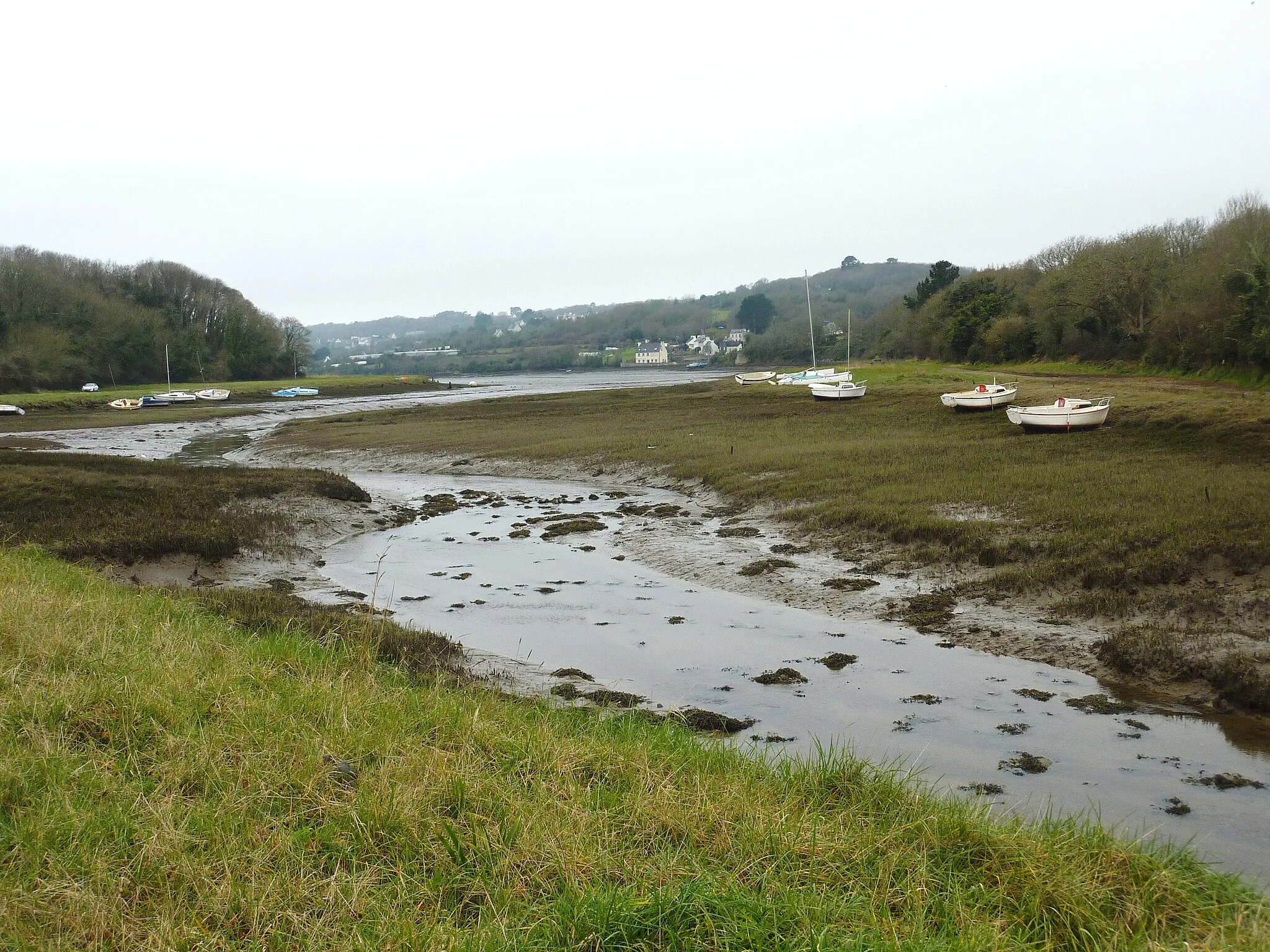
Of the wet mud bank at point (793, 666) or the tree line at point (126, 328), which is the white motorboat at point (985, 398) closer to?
the wet mud bank at point (793, 666)

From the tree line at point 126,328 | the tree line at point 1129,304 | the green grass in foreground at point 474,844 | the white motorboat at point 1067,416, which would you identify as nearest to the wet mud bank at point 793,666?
the green grass in foreground at point 474,844

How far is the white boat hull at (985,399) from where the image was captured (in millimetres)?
34312

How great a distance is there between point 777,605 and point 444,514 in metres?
12.7

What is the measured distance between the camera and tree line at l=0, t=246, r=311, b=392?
97938 millimetres

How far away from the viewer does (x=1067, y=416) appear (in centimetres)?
2666

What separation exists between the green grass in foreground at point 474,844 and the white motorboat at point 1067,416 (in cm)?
2283

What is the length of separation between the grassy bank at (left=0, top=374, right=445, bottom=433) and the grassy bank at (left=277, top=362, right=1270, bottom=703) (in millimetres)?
31053

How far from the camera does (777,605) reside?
47.9 ft

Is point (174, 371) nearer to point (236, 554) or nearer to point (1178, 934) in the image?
point (236, 554)

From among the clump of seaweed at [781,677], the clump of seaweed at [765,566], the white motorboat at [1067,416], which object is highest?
the white motorboat at [1067,416]

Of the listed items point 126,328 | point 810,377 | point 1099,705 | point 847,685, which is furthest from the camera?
point 126,328

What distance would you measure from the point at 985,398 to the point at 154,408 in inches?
2956

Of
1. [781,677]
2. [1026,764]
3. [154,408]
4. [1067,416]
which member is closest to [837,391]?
[1067,416]

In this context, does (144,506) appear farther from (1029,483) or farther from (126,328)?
(126,328)
